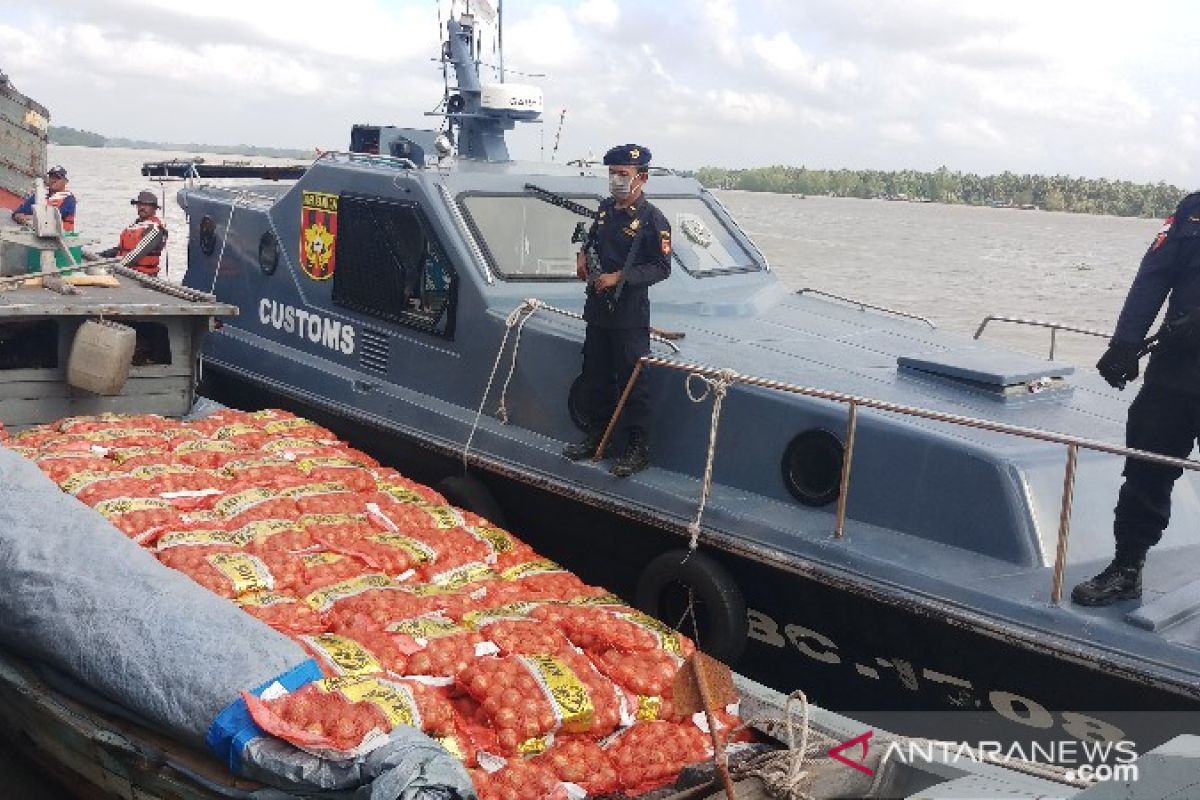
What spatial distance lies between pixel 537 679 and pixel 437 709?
356mm

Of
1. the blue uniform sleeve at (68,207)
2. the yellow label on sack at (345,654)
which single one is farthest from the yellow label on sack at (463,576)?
the blue uniform sleeve at (68,207)

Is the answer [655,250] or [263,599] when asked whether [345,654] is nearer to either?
[263,599]

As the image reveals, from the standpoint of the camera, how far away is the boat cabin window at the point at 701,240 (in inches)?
278

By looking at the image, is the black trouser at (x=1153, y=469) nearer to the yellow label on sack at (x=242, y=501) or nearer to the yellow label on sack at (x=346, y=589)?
the yellow label on sack at (x=346, y=589)

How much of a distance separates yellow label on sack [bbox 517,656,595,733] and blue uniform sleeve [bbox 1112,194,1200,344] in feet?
7.48

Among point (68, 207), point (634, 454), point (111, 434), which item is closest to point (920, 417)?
point (634, 454)

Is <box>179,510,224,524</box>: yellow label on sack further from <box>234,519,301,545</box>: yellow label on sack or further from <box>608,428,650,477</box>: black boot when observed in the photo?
<box>608,428,650,477</box>: black boot

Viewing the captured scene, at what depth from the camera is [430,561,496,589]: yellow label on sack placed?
4867 millimetres

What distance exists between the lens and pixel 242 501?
17.2 ft

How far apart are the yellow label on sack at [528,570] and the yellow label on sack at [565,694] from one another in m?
0.95

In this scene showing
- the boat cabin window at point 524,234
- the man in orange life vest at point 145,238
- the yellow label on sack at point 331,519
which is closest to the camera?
the yellow label on sack at point 331,519

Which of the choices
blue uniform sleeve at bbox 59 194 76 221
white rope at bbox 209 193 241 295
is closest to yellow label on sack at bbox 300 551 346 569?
white rope at bbox 209 193 241 295

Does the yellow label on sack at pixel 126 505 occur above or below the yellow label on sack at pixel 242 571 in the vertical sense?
above

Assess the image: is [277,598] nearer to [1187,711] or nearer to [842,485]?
[842,485]
